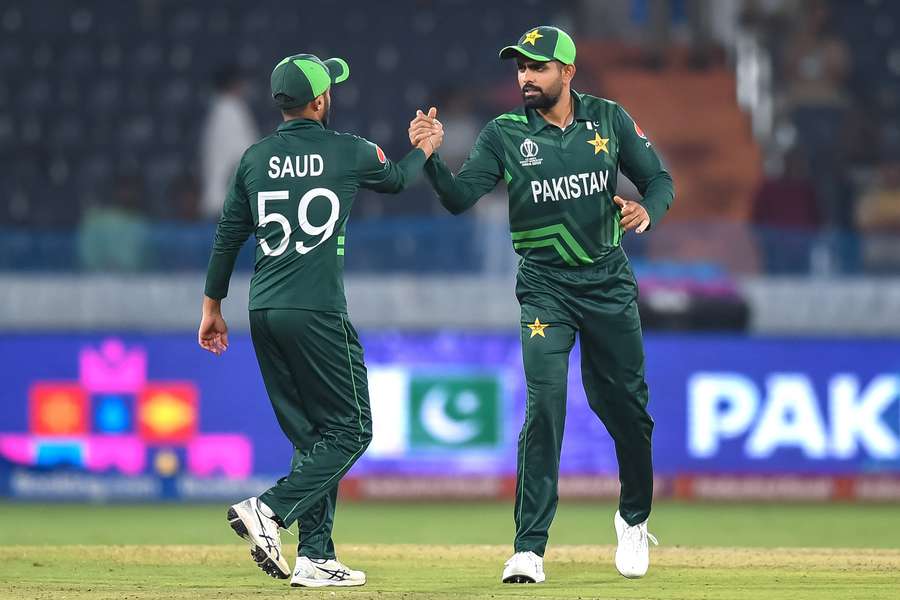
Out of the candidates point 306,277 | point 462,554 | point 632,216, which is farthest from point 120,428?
point 632,216

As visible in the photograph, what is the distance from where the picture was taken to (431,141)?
269 inches

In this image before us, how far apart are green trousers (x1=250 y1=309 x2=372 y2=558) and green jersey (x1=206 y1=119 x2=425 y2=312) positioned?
101 mm

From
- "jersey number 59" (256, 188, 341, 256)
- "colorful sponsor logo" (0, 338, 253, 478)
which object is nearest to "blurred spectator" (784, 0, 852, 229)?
"colorful sponsor logo" (0, 338, 253, 478)

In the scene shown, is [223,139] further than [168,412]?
Yes

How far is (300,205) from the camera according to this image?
6441 millimetres

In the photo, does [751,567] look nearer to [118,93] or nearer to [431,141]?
[431,141]

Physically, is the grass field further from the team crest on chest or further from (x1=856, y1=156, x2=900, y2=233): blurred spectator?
(x1=856, y1=156, x2=900, y2=233): blurred spectator

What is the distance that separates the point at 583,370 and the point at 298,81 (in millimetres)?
1753

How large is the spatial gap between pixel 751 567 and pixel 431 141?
250cm

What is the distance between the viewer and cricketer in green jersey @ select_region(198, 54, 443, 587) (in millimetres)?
6441

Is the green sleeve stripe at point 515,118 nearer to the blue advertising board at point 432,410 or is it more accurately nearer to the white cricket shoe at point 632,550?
the white cricket shoe at point 632,550

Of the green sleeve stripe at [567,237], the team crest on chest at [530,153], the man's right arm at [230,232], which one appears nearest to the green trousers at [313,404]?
the man's right arm at [230,232]

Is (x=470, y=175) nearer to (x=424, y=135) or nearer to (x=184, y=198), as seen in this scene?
(x=424, y=135)

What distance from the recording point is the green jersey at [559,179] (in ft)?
22.5
